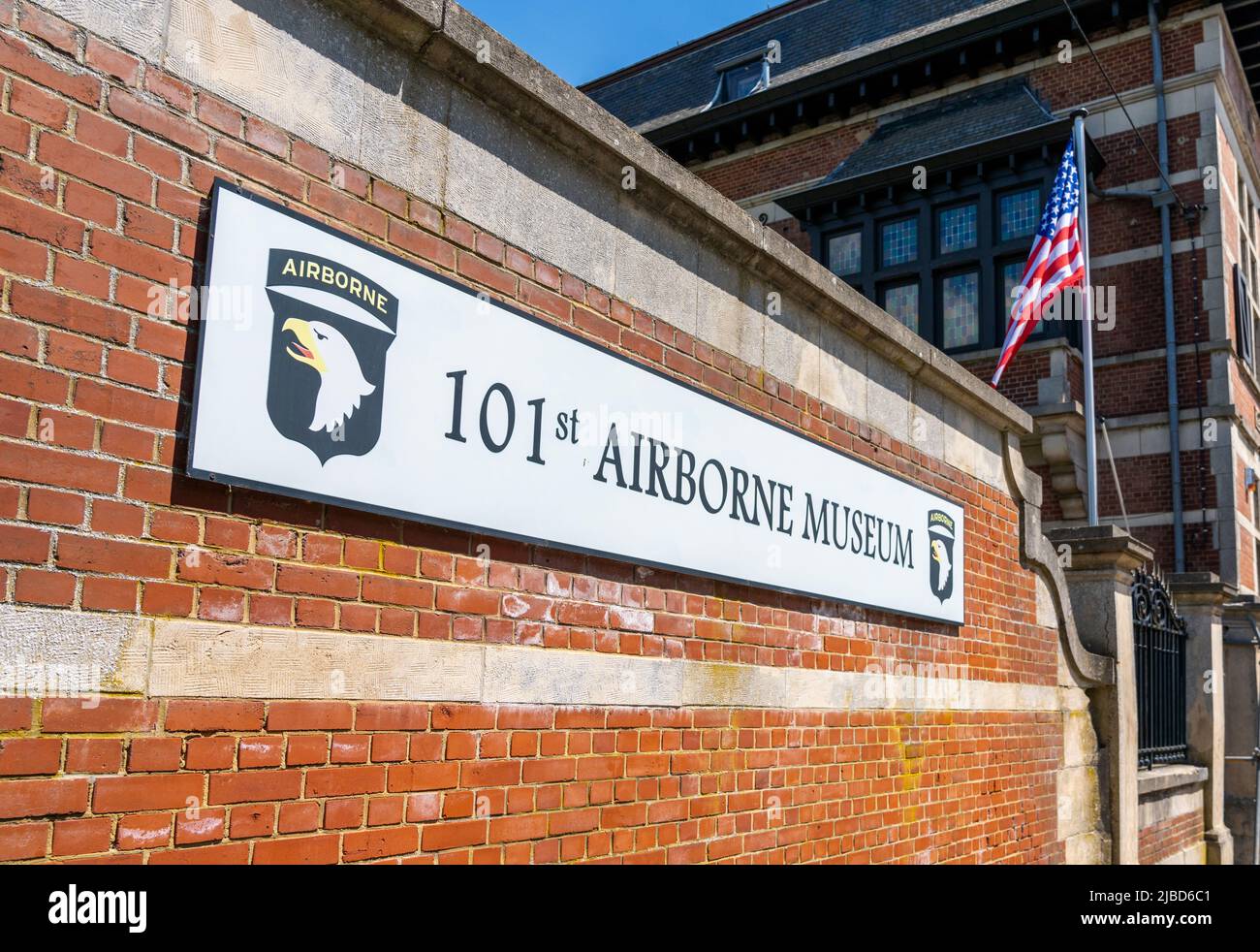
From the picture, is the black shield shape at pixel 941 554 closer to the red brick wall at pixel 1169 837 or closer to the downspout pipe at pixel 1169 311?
the red brick wall at pixel 1169 837

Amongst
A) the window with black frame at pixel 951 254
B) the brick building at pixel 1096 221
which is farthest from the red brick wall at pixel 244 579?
the window with black frame at pixel 951 254

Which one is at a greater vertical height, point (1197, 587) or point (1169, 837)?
point (1197, 587)

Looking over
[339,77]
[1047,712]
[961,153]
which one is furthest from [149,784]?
[961,153]

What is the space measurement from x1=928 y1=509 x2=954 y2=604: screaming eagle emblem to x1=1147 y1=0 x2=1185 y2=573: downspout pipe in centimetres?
1016

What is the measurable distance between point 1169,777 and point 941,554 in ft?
16.0

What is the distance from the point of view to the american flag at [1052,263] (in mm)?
10438

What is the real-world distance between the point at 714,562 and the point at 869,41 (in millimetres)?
16712

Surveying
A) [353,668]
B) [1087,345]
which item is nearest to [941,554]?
[353,668]

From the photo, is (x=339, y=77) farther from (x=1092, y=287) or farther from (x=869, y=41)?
(x=869, y=41)

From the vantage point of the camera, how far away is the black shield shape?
6621mm

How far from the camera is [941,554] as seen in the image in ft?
22.2

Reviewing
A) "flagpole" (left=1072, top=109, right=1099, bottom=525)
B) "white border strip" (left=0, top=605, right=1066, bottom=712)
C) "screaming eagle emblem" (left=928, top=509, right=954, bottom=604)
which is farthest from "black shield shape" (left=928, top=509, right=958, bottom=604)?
"flagpole" (left=1072, top=109, right=1099, bottom=525)

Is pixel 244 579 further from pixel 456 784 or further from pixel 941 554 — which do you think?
pixel 941 554

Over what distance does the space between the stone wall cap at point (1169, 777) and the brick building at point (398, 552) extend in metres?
3.30
